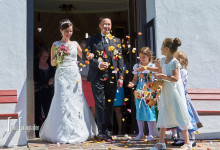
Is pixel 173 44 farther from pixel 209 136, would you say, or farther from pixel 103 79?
pixel 209 136

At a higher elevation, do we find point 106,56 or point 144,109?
point 106,56

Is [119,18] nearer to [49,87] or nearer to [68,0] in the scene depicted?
[68,0]

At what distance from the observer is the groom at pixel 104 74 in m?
5.79

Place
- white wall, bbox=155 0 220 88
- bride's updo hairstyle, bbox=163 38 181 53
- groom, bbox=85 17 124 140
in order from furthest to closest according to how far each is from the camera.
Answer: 1. white wall, bbox=155 0 220 88
2. groom, bbox=85 17 124 140
3. bride's updo hairstyle, bbox=163 38 181 53

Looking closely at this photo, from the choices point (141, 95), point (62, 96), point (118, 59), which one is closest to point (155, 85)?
point (141, 95)

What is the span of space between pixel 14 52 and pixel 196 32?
11.1 feet

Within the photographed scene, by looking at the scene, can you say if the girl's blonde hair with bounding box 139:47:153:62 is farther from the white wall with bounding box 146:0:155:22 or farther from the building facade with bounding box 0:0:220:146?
the white wall with bounding box 146:0:155:22

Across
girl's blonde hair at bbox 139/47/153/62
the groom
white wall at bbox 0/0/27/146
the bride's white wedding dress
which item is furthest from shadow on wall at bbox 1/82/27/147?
girl's blonde hair at bbox 139/47/153/62

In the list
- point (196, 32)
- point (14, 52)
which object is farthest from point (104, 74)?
point (196, 32)

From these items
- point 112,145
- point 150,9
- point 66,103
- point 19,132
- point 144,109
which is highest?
point 150,9

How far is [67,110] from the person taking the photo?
5.67m


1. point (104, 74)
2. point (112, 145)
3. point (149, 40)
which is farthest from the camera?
point (149, 40)

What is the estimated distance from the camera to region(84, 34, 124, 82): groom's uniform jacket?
19.1ft

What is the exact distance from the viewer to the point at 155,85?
4.94 metres
